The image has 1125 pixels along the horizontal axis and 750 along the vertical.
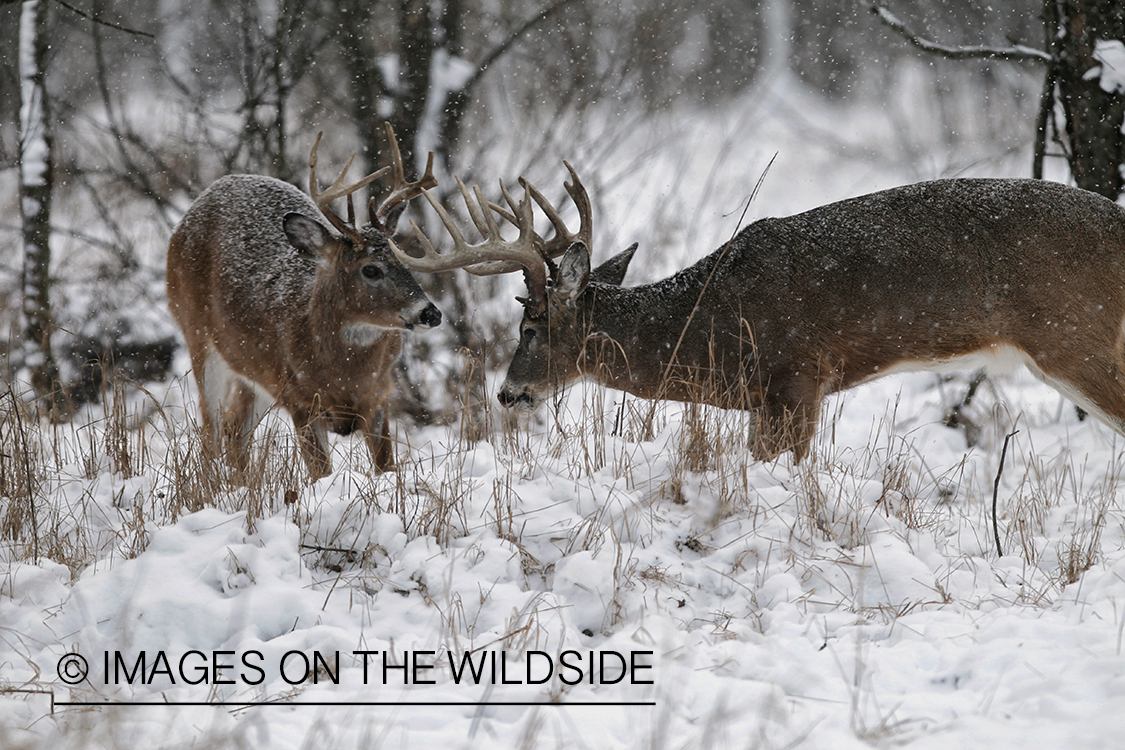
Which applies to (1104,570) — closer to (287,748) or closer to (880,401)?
(287,748)

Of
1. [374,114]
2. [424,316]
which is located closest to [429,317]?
[424,316]

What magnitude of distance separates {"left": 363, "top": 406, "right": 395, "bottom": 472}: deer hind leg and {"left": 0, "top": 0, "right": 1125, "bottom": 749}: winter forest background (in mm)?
218

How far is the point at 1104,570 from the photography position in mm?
3717

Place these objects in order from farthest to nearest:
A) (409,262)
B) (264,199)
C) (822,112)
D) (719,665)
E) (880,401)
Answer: (822,112)
(880,401)
(264,199)
(409,262)
(719,665)

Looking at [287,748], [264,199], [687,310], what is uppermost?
[264,199]

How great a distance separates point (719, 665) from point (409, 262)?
360 centimetres

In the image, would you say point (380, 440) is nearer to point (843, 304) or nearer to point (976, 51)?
point (843, 304)

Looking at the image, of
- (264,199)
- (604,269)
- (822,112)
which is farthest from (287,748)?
(822,112)

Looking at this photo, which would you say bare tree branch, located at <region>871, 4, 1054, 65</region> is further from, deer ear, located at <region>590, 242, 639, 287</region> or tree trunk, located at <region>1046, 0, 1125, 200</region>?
deer ear, located at <region>590, 242, 639, 287</region>

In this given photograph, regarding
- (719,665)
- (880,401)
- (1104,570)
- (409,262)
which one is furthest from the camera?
(880,401)

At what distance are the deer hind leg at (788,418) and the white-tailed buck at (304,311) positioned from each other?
6.73 ft

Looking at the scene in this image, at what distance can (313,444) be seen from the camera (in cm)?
541

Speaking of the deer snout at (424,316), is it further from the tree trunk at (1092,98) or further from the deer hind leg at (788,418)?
the tree trunk at (1092,98)

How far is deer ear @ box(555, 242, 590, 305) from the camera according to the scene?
19.2 feet
